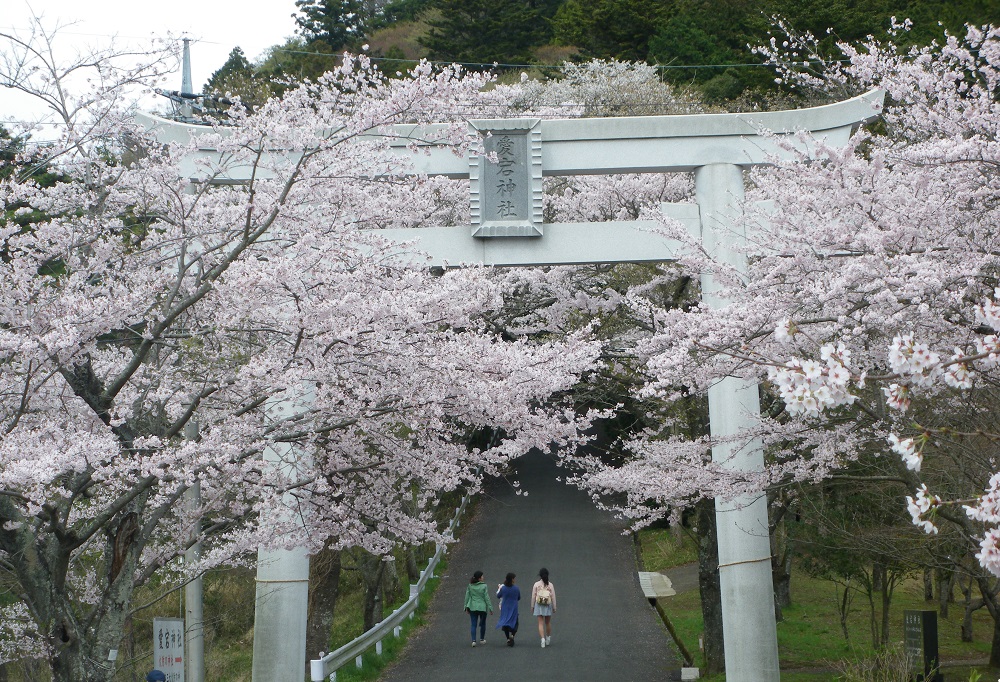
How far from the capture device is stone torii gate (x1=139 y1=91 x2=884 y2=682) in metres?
11.7

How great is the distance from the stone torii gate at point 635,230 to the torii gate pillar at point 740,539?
0.04 ft

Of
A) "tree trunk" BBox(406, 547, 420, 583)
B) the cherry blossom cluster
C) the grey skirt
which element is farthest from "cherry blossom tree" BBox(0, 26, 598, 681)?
"tree trunk" BBox(406, 547, 420, 583)

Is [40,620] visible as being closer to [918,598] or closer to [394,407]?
[394,407]

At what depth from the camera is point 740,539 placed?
11969 millimetres

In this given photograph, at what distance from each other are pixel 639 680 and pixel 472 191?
6.38m

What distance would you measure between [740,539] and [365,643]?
4.93 meters

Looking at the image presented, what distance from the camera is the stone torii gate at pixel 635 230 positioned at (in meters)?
11.7

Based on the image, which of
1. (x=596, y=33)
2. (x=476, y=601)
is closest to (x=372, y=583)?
(x=476, y=601)

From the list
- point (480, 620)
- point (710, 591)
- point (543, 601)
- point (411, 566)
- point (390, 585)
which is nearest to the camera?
point (710, 591)

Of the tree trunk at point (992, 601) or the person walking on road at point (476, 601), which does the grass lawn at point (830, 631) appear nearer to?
the tree trunk at point (992, 601)

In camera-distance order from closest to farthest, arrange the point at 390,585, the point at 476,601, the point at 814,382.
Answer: the point at 814,382 → the point at 476,601 → the point at 390,585

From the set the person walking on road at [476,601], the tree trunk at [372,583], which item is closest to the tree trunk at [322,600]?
the tree trunk at [372,583]

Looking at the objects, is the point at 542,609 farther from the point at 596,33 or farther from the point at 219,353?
the point at 596,33

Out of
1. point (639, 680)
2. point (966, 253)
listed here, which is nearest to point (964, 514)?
point (966, 253)
